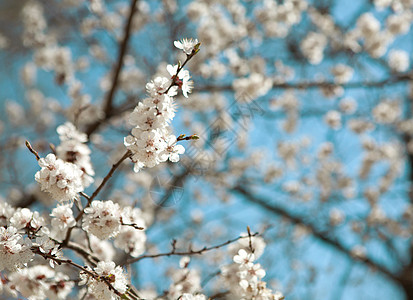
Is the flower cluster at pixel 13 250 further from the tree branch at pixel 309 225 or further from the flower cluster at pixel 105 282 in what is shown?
the tree branch at pixel 309 225

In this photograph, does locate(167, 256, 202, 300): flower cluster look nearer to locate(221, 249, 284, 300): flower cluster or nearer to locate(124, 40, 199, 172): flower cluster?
locate(221, 249, 284, 300): flower cluster

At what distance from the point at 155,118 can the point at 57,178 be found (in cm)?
49

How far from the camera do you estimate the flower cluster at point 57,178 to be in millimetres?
1420

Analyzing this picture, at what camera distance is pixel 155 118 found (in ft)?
4.52

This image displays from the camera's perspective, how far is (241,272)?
164 cm

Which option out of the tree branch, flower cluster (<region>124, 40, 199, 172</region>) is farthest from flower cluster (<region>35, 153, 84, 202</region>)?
the tree branch

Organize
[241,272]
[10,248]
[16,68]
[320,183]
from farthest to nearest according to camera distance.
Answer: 1. [16,68]
2. [320,183]
3. [241,272]
4. [10,248]

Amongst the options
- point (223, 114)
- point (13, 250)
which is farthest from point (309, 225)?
point (13, 250)

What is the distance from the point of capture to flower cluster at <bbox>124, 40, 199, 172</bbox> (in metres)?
1.38

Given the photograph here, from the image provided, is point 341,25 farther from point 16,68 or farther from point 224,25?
point 16,68

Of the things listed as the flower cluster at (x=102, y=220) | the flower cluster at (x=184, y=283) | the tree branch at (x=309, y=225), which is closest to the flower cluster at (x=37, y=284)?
the flower cluster at (x=102, y=220)

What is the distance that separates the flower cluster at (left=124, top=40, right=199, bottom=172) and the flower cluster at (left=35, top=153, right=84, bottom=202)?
0.91 feet

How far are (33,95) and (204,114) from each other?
10.9 ft

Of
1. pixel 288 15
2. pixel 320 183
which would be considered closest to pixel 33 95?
pixel 288 15
